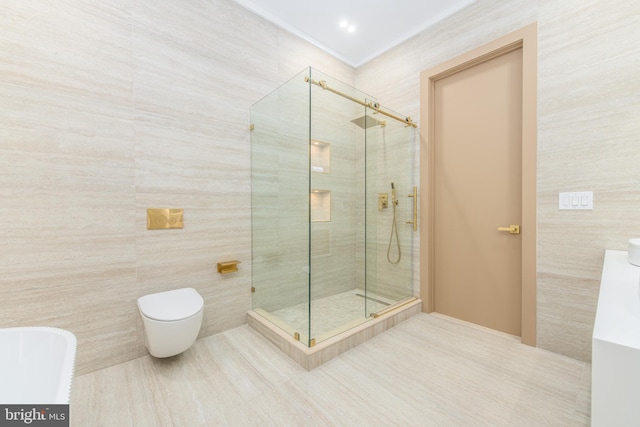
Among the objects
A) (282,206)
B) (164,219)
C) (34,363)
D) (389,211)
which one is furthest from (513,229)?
(34,363)

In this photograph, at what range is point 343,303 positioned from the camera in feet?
7.78

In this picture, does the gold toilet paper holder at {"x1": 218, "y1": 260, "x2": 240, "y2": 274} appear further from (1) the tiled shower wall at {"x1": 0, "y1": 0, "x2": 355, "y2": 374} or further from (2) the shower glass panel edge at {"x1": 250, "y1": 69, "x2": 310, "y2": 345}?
(2) the shower glass panel edge at {"x1": 250, "y1": 69, "x2": 310, "y2": 345}

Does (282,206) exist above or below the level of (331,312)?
above

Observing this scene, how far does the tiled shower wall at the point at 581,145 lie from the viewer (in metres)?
1.56

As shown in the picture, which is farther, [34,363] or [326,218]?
[326,218]

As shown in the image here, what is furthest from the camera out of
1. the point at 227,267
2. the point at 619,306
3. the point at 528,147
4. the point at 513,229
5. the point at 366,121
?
the point at 366,121

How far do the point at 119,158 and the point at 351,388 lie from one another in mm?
2043

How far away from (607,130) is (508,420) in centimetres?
176

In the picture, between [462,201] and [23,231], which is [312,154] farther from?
[23,231]

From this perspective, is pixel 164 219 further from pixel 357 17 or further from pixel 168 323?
pixel 357 17

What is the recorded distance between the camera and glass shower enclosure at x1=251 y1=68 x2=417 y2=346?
76.4 inches

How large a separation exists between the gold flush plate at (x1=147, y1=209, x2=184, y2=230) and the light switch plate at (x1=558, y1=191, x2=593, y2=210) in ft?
8.76

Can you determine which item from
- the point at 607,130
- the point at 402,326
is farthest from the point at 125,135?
the point at 607,130

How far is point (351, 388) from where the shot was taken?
150 centimetres
